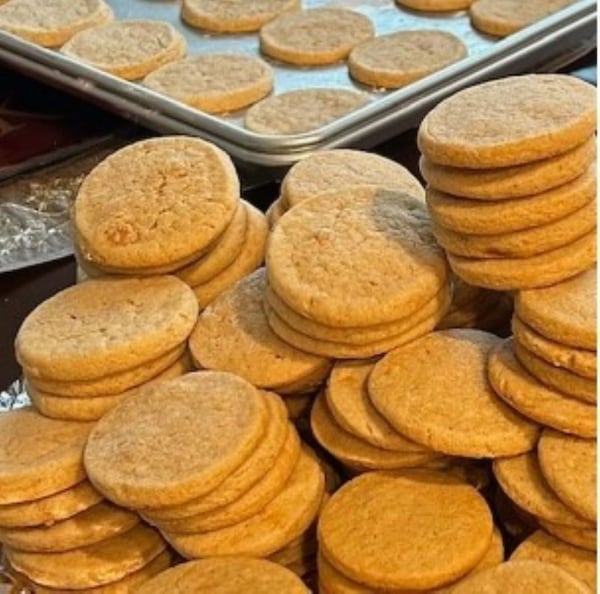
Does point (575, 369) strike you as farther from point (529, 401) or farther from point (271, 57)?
point (271, 57)

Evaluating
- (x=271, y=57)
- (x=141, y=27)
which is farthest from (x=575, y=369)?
(x=141, y=27)

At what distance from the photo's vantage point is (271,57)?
1.96m

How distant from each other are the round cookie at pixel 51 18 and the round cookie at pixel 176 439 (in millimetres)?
1152

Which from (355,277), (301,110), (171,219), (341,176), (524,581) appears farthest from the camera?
(301,110)

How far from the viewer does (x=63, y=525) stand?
984mm

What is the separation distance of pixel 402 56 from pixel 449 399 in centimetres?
104

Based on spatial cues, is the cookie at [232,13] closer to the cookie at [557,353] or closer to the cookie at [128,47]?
the cookie at [128,47]

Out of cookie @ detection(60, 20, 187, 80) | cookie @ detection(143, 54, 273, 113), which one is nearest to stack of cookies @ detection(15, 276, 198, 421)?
cookie @ detection(143, 54, 273, 113)

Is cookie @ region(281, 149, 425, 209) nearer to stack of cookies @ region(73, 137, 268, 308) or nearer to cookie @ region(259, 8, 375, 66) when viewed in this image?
stack of cookies @ region(73, 137, 268, 308)


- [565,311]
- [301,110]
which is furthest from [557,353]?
[301,110]

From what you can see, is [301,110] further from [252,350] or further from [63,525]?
[63,525]

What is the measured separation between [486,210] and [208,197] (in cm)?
30

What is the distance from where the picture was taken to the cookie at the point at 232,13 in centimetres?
204

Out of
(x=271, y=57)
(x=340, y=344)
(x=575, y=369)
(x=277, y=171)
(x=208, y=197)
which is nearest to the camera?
(x=575, y=369)
